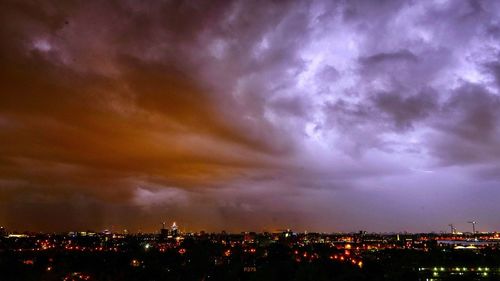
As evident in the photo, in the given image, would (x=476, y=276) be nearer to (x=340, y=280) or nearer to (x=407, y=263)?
(x=407, y=263)

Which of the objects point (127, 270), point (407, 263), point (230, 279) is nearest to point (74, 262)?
point (127, 270)

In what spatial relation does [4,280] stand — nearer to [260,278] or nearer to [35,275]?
[35,275]

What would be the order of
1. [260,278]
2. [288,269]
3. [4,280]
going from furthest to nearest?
[288,269] → [260,278] → [4,280]

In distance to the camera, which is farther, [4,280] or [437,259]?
[437,259]

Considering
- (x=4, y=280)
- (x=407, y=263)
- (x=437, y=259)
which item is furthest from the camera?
(x=437, y=259)

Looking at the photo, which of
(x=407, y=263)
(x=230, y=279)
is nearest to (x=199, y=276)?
(x=230, y=279)

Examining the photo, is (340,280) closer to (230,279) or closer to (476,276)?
(230,279)

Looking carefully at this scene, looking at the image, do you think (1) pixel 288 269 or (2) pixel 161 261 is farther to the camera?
(2) pixel 161 261

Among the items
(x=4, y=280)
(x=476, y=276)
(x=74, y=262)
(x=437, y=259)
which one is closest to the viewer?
(x=4, y=280)

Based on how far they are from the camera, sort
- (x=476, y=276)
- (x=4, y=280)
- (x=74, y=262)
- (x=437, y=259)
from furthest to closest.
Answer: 1. (x=437, y=259)
2. (x=74, y=262)
3. (x=476, y=276)
4. (x=4, y=280)
